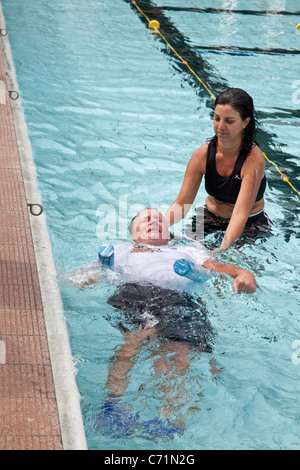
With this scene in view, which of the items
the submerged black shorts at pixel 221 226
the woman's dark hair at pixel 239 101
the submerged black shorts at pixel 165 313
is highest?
the woman's dark hair at pixel 239 101

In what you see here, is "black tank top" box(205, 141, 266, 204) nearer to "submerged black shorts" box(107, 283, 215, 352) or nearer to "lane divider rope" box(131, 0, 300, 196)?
"submerged black shorts" box(107, 283, 215, 352)

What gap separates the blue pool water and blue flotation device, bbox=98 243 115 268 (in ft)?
1.13

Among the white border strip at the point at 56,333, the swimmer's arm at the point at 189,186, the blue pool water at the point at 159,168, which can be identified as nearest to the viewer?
the white border strip at the point at 56,333

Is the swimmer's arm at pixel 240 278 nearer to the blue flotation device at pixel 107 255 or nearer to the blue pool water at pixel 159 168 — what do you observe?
the blue pool water at pixel 159 168

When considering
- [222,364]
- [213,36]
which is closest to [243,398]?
[222,364]

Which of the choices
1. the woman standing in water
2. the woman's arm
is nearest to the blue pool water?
the woman's arm

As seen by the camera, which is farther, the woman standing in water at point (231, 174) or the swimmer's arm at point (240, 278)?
the woman standing in water at point (231, 174)

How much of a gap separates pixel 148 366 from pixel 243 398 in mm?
600

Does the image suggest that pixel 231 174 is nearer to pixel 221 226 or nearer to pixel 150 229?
pixel 221 226

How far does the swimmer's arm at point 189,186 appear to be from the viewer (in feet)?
14.1

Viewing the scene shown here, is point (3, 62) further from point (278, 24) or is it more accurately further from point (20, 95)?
point (278, 24)

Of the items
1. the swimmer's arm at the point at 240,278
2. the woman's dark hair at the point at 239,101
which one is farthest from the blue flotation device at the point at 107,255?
the woman's dark hair at the point at 239,101

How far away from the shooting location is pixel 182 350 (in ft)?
10.6

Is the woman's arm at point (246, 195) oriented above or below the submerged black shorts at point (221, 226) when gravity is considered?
above
